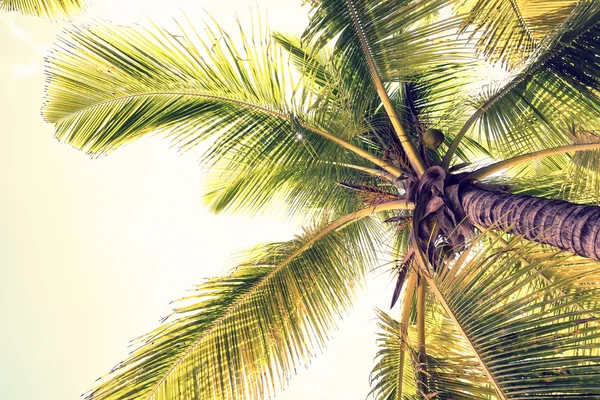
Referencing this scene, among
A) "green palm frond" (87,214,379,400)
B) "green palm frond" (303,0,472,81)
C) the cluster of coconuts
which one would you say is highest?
"green palm frond" (303,0,472,81)

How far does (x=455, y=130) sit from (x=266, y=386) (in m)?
3.40

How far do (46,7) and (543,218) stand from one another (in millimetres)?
5200

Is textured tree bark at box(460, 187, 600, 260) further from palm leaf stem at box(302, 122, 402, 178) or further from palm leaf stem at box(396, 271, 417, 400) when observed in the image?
palm leaf stem at box(396, 271, 417, 400)

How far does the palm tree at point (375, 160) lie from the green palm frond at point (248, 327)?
0.04ft

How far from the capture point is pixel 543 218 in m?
2.44

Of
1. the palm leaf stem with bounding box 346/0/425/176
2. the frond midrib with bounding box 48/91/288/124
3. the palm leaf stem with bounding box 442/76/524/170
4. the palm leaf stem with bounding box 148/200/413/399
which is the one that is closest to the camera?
the palm leaf stem with bounding box 148/200/413/399

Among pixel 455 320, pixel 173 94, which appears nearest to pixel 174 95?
pixel 173 94

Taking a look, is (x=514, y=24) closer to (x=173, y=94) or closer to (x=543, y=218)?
(x=543, y=218)

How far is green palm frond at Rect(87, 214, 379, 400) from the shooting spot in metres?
3.05

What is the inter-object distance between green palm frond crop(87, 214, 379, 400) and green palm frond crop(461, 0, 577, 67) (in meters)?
2.28

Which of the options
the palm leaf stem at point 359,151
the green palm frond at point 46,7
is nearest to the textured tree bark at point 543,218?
the palm leaf stem at point 359,151

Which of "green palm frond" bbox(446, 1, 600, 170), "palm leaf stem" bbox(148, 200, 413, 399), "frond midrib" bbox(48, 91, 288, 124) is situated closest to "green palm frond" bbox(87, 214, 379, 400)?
"palm leaf stem" bbox(148, 200, 413, 399)

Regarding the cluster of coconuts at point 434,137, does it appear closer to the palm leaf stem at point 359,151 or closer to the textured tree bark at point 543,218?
the palm leaf stem at point 359,151

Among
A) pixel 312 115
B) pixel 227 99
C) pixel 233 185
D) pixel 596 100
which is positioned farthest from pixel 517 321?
pixel 233 185
